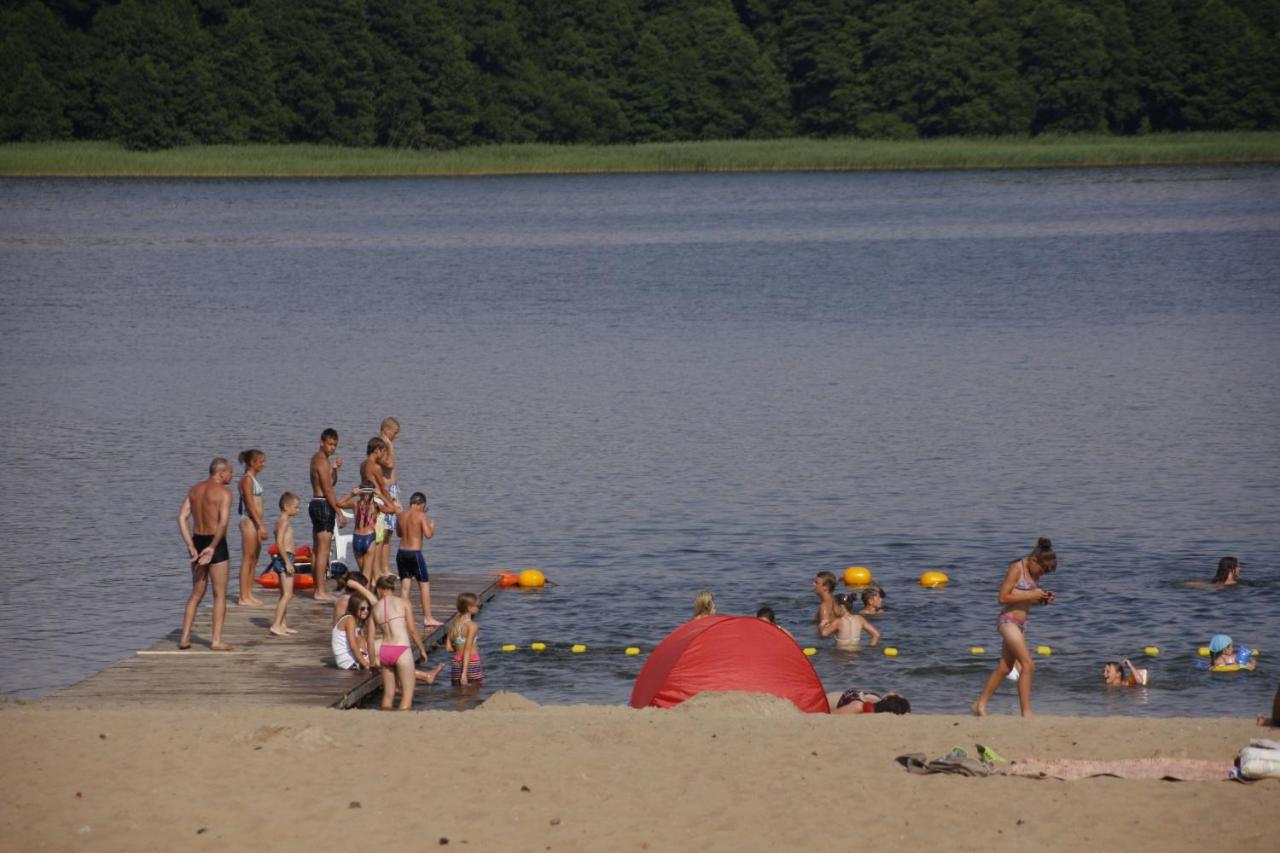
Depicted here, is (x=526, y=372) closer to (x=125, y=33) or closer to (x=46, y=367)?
(x=46, y=367)

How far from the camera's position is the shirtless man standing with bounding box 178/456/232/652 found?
1633cm

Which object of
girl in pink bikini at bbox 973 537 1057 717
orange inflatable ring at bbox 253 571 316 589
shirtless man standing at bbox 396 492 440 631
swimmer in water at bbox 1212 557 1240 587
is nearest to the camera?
girl in pink bikini at bbox 973 537 1057 717

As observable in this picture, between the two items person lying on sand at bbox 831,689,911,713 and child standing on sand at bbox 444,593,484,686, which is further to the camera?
child standing on sand at bbox 444,593,484,686

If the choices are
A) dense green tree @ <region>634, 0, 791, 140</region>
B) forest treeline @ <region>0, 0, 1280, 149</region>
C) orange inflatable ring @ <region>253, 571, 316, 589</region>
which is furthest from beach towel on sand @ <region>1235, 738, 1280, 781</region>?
dense green tree @ <region>634, 0, 791, 140</region>

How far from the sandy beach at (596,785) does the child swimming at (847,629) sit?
4555mm

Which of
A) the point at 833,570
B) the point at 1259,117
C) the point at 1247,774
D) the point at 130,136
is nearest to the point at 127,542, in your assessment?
the point at 833,570

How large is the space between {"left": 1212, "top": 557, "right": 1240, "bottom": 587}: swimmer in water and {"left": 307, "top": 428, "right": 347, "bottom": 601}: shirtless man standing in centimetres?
1008

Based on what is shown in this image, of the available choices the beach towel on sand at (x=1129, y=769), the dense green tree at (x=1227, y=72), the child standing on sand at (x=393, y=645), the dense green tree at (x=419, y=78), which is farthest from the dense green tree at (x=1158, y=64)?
the beach towel on sand at (x=1129, y=769)

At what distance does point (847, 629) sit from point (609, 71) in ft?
366

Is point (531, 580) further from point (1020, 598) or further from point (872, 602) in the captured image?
point (1020, 598)

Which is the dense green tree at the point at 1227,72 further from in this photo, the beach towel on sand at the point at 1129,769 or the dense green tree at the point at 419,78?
the beach towel on sand at the point at 1129,769

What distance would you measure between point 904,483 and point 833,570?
18.2 feet

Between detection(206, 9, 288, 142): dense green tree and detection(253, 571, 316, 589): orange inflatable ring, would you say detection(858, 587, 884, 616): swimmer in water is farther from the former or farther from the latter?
detection(206, 9, 288, 142): dense green tree

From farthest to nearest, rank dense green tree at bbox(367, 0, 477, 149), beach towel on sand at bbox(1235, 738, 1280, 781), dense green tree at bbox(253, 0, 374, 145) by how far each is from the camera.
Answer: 1. dense green tree at bbox(367, 0, 477, 149)
2. dense green tree at bbox(253, 0, 374, 145)
3. beach towel on sand at bbox(1235, 738, 1280, 781)
